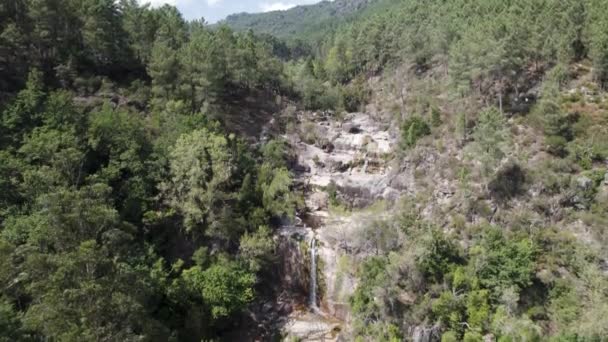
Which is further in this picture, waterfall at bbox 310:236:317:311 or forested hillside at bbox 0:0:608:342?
waterfall at bbox 310:236:317:311

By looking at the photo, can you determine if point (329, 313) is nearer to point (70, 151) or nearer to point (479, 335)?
point (479, 335)

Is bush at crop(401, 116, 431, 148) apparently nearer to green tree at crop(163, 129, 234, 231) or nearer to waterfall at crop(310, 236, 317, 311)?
waterfall at crop(310, 236, 317, 311)

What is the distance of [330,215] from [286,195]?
654 cm

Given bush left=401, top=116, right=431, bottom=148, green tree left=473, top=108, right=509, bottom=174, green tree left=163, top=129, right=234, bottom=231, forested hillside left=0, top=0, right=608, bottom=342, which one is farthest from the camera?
bush left=401, top=116, right=431, bottom=148

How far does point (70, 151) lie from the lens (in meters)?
Result: 33.8

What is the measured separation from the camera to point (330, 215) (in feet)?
154

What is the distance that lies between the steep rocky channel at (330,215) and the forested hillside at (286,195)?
0.24m

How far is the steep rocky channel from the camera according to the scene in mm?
38312

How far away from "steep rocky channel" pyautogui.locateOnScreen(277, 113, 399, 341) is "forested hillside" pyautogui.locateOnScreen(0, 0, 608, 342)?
0.80ft

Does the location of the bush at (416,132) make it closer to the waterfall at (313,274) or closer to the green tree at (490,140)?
Answer: the green tree at (490,140)

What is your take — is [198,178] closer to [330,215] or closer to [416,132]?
[330,215]

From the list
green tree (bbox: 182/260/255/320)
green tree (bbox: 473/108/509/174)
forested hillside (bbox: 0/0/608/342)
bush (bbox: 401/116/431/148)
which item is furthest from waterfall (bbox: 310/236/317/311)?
green tree (bbox: 473/108/509/174)

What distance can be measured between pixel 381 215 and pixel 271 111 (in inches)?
1259

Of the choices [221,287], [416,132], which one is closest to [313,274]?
[221,287]
